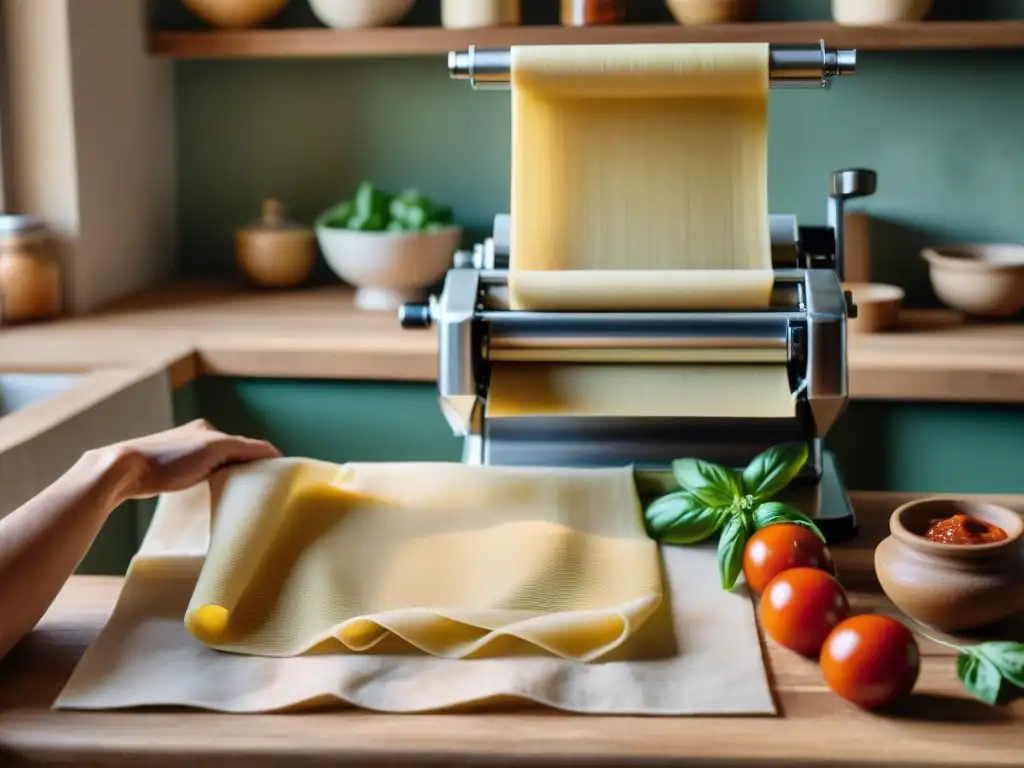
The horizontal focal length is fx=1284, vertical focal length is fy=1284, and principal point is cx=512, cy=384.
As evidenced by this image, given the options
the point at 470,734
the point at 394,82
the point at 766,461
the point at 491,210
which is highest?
the point at 394,82

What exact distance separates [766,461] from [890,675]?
357 millimetres

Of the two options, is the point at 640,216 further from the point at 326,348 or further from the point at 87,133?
the point at 87,133

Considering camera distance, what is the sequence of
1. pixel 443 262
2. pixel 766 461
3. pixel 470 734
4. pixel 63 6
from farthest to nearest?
pixel 443 262 < pixel 63 6 < pixel 766 461 < pixel 470 734

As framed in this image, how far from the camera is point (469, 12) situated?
2373 mm

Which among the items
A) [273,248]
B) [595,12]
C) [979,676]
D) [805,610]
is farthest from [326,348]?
[979,676]

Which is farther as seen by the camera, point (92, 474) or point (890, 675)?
point (92, 474)

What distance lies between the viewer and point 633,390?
51.7 inches

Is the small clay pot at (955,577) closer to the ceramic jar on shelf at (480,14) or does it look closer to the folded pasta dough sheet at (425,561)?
the folded pasta dough sheet at (425,561)

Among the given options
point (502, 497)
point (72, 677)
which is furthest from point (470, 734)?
point (502, 497)

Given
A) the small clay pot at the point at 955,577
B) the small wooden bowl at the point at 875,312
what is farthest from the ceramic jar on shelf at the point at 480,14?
the small clay pot at the point at 955,577

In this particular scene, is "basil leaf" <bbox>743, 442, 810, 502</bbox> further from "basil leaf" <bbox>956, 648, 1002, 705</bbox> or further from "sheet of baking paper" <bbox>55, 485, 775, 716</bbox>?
"basil leaf" <bbox>956, 648, 1002, 705</bbox>

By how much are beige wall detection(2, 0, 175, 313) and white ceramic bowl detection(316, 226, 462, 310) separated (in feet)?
1.34

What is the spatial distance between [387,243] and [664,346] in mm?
1164

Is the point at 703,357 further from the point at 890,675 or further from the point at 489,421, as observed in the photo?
the point at 890,675
